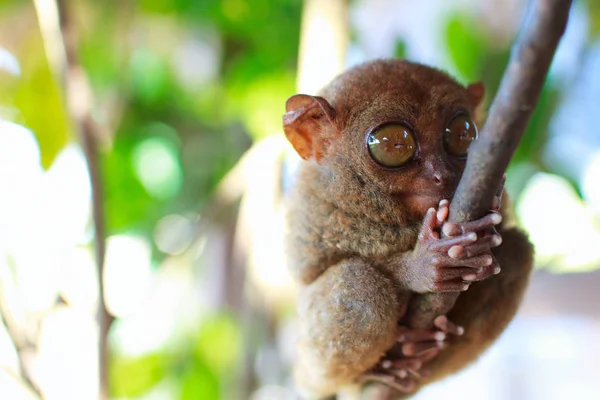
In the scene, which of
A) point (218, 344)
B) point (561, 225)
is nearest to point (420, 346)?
point (561, 225)

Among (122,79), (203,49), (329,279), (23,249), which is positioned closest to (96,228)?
(23,249)

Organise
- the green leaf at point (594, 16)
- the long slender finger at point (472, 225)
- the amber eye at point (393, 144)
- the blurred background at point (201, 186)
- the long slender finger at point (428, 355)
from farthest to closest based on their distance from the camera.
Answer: the green leaf at point (594, 16) → the blurred background at point (201, 186) → the long slender finger at point (428, 355) → the amber eye at point (393, 144) → the long slender finger at point (472, 225)

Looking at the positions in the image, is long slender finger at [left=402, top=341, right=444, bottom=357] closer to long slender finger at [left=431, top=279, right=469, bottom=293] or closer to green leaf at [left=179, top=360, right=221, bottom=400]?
long slender finger at [left=431, top=279, right=469, bottom=293]

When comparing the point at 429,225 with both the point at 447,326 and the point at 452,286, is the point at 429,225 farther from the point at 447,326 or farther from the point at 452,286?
the point at 447,326

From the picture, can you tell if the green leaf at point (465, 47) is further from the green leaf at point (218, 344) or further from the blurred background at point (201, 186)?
the green leaf at point (218, 344)

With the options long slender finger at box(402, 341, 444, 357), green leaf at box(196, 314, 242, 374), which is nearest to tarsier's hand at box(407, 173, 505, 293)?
long slender finger at box(402, 341, 444, 357)

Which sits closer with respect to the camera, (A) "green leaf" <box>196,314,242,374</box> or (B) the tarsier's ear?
(B) the tarsier's ear

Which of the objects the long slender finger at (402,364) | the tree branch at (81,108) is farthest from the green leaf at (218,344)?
the long slender finger at (402,364)
